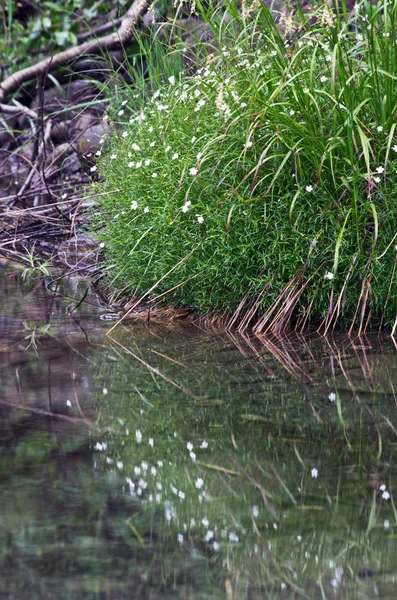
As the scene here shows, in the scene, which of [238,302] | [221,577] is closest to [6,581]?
[221,577]

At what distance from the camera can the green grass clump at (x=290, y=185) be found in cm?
341

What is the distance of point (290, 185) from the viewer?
357 centimetres

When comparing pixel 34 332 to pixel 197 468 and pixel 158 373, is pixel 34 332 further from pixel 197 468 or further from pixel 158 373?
pixel 197 468

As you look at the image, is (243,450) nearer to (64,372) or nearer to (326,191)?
(64,372)

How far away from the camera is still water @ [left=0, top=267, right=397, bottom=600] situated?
168 centimetres

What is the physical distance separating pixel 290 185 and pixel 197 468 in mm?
1702

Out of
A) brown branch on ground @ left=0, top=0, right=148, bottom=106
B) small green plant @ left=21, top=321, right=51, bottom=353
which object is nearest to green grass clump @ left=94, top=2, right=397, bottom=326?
small green plant @ left=21, top=321, right=51, bottom=353

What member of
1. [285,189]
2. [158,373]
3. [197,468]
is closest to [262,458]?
[197,468]

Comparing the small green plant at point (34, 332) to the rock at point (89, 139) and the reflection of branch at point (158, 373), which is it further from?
the rock at point (89, 139)

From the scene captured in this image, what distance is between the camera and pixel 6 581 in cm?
163

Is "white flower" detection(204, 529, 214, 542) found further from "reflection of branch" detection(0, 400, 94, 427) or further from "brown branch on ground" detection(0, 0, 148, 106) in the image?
"brown branch on ground" detection(0, 0, 148, 106)

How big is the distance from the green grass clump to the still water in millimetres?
262

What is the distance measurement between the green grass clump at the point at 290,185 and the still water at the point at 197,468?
262mm

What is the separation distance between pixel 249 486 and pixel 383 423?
0.58m
